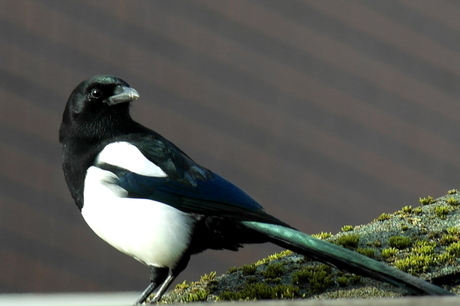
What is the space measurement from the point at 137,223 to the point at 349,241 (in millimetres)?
1008

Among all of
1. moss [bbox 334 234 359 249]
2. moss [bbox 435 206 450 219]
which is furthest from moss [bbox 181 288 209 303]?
moss [bbox 435 206 450 219]

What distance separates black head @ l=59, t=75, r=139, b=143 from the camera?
10.5 feet

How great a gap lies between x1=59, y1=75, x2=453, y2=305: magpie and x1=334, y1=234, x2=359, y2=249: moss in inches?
25.4

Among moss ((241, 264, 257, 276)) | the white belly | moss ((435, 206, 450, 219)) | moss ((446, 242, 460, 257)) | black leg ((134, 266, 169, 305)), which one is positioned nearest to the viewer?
the white belly

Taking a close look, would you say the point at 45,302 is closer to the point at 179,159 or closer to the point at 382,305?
the point at 179,159

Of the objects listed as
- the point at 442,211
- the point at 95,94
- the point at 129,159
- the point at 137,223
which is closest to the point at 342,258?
the point at 137,223

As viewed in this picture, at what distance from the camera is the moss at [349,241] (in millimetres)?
3600

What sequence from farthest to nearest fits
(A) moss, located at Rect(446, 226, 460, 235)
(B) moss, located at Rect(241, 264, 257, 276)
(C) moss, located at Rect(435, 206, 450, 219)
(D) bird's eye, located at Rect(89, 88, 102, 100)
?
(C) moss, located at Rect(435, 206, 450, 219)
(A) moss, located at Rect(446, 226, 460, 235)
(B) moss, located at Rect(241, 264, 257, 276)
(D) bird's eye, located at Rect(89, 88, 102, 100)

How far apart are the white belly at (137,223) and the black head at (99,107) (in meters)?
0.19

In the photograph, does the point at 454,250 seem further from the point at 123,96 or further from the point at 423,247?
the point at 123,96

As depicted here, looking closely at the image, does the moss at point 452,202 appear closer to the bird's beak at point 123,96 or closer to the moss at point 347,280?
the moss at point 347,280

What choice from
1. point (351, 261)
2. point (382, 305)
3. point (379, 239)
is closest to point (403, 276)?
point (351, 261)

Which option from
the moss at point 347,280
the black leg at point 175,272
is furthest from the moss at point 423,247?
the black leg at point 175,272

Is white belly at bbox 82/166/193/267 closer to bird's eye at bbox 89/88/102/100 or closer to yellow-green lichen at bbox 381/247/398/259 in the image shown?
bird's eye at bbox 89/88/102/100
